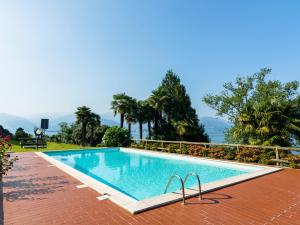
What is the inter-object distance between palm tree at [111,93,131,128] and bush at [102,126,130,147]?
6862 mm

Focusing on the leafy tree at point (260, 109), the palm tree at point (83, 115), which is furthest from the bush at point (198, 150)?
the palm tree at point (83, 115)

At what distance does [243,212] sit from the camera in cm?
428

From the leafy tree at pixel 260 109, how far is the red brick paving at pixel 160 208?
11.1 meters

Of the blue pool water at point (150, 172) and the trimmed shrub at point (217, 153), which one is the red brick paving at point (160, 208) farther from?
the trimmed shrub at point (217, 153)

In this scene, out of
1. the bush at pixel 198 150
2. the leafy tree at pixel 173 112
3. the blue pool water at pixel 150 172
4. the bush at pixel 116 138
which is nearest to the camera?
the blue pool water at pixel 150 172

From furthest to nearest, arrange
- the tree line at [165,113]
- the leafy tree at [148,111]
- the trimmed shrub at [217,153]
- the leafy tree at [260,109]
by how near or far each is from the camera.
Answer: the leafy tree at [148,111] < the tree line at [165,113] < the leafy tree at [260,109] < the trimmed shrub at [217,153]

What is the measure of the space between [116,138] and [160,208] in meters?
16.2

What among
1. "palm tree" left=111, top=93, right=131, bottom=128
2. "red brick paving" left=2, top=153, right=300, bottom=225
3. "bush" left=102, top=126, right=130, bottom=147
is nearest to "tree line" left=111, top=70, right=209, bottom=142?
"palm tree" left=111, top=93, right=131, bottom=128

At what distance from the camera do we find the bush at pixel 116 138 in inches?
795

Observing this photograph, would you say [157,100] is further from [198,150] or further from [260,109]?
[198,150]

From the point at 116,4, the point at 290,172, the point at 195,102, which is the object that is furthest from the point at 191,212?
the point at 195,102

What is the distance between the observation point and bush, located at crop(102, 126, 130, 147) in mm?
20188

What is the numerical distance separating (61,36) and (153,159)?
10.1 metres

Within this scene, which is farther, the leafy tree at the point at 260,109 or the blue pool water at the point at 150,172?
the leafy tree at the point at 260,109
